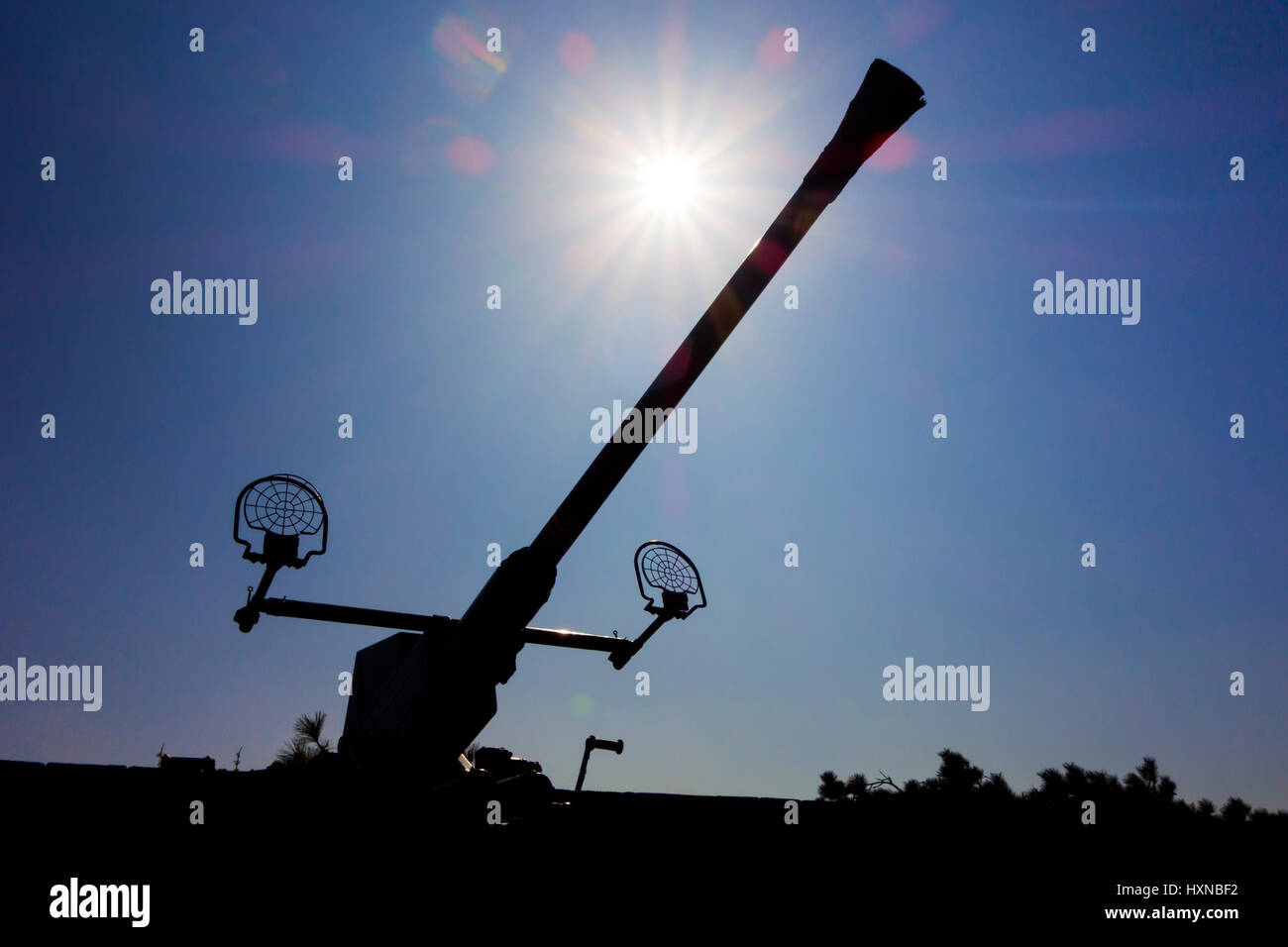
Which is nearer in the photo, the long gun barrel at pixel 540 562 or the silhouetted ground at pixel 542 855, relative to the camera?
the silhouetted ground at pixel 542 855

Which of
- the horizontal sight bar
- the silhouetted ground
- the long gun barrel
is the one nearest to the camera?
the silhouetted ground

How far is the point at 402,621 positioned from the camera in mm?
9078

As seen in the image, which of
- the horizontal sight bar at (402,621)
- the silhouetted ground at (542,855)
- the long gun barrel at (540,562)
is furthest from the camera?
the horizontal sight bar at (402,621)

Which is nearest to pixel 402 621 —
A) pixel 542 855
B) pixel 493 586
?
pixel 493 586

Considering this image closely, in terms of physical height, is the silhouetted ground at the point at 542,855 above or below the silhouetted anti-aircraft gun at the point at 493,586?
below

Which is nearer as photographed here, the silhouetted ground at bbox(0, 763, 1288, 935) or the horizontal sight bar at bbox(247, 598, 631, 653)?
the silhouetted ground at bbox(0, 763, 1288, 935)

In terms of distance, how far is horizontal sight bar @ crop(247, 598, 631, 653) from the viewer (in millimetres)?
8375

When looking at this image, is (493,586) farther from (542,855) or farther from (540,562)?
(542,855)

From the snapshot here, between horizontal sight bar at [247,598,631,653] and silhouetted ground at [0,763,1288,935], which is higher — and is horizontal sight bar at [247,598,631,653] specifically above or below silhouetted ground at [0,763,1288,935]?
above

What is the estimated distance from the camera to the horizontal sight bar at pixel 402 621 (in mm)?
8375

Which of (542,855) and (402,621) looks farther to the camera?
(402,621)
